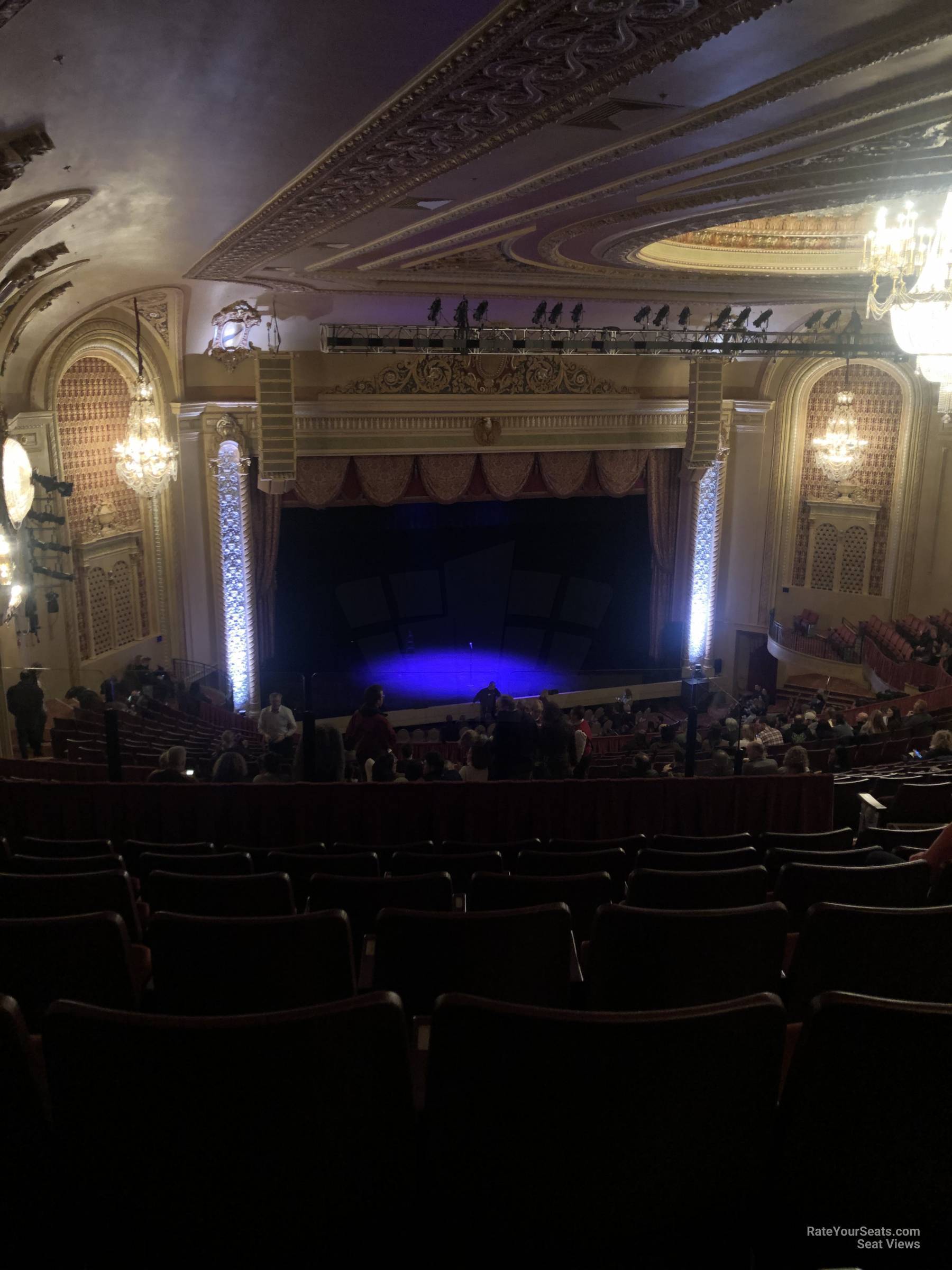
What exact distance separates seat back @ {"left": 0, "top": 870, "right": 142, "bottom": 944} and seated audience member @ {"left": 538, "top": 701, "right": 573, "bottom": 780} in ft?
15.9

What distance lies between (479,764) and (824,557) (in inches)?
442

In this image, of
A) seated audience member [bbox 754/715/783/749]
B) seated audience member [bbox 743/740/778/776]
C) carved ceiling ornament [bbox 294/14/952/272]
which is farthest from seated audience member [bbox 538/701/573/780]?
carved ceiling ornament [bbox 294/14/952/272]

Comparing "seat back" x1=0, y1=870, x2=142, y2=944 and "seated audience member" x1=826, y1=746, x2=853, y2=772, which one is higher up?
"seat back" x1=0, y1=870, x2=142, y2=944

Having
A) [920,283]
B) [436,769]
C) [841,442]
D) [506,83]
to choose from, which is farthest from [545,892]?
[841,442]

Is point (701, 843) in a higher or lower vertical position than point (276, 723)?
higher

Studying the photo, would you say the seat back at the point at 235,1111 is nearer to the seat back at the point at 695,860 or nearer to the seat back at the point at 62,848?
the seat back at the point at 695,860

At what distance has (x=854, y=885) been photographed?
3.20 metres

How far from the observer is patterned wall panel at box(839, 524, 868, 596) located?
16.2 m

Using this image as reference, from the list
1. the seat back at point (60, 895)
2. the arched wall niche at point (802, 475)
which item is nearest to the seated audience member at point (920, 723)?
the arched wall niche at point (802, 475)

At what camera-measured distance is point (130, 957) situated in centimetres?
237

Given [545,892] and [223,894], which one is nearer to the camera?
[223,894]

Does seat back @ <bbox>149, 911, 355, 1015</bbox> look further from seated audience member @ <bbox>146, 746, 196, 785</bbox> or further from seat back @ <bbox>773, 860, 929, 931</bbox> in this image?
seated audience member @ <bbox>146, 746, 196, 785</bbox>

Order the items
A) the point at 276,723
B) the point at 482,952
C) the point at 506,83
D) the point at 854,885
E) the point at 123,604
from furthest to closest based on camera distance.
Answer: the point at 123,604 < the point at 276,723 < the point at 506,83 < the point at 854,885 < the point at 482,952

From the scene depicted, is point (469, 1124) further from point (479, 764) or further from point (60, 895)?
point (479, 764)
